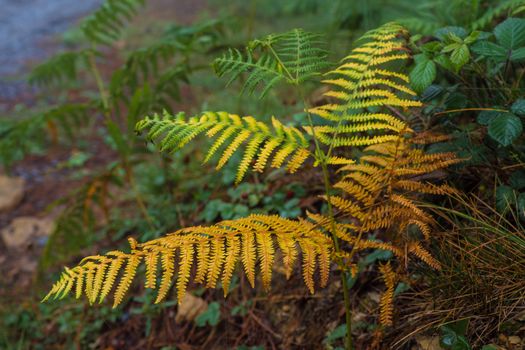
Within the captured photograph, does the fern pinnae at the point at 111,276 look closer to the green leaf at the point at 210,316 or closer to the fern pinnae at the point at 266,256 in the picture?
the fern pinnae at the point at 266,256

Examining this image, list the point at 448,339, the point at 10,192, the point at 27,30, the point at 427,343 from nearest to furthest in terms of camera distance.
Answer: the point at 448,339 < the point at 427,343 < the point at 10,192 < the point at 27,30

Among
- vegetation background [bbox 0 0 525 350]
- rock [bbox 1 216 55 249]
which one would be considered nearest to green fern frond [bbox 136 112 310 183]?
vegetation background [bbox 0 0 525 350]

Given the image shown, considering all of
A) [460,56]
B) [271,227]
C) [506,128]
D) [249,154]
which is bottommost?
[271,227]

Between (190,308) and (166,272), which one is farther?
(190,308)

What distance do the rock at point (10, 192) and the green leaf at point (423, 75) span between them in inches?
154

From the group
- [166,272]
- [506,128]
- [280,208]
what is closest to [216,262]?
[166,272]

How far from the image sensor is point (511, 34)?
68.9 inches

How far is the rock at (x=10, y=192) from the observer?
4297 mm

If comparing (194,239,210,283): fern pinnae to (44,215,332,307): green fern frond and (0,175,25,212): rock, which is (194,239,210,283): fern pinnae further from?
(0,175,25,212): rock

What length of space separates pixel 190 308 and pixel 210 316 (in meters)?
0.18

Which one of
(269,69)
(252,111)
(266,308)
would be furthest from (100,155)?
(269,69)

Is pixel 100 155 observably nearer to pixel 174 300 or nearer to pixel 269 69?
pixel 174 300

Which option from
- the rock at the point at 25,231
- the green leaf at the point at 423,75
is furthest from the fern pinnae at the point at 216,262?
the rock at the point at 25,231

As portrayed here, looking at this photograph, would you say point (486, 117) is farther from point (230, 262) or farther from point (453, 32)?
point (230, 262)
